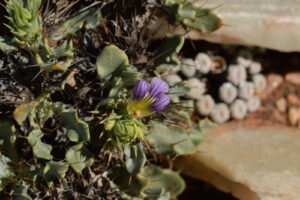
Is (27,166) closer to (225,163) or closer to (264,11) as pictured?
(225,163)

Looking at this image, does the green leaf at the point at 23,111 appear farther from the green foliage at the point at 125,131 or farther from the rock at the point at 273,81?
the rock at the point at 273,81

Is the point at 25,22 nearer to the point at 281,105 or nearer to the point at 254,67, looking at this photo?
the point at 254,67

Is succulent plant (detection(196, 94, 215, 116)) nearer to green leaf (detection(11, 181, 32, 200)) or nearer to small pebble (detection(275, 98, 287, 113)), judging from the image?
small pebble (detection(275, 98, 287, 113))

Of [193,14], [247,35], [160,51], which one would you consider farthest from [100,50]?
[247,35]

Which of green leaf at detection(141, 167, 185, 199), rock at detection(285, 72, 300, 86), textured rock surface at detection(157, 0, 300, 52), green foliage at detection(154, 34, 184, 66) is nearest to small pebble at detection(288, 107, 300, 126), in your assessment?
rock at detection(285, 72, 300, 86)

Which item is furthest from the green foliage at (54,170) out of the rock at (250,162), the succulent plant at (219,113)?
the succulent plant at (219,113)

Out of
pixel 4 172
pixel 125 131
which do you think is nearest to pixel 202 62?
pixel 125 131
